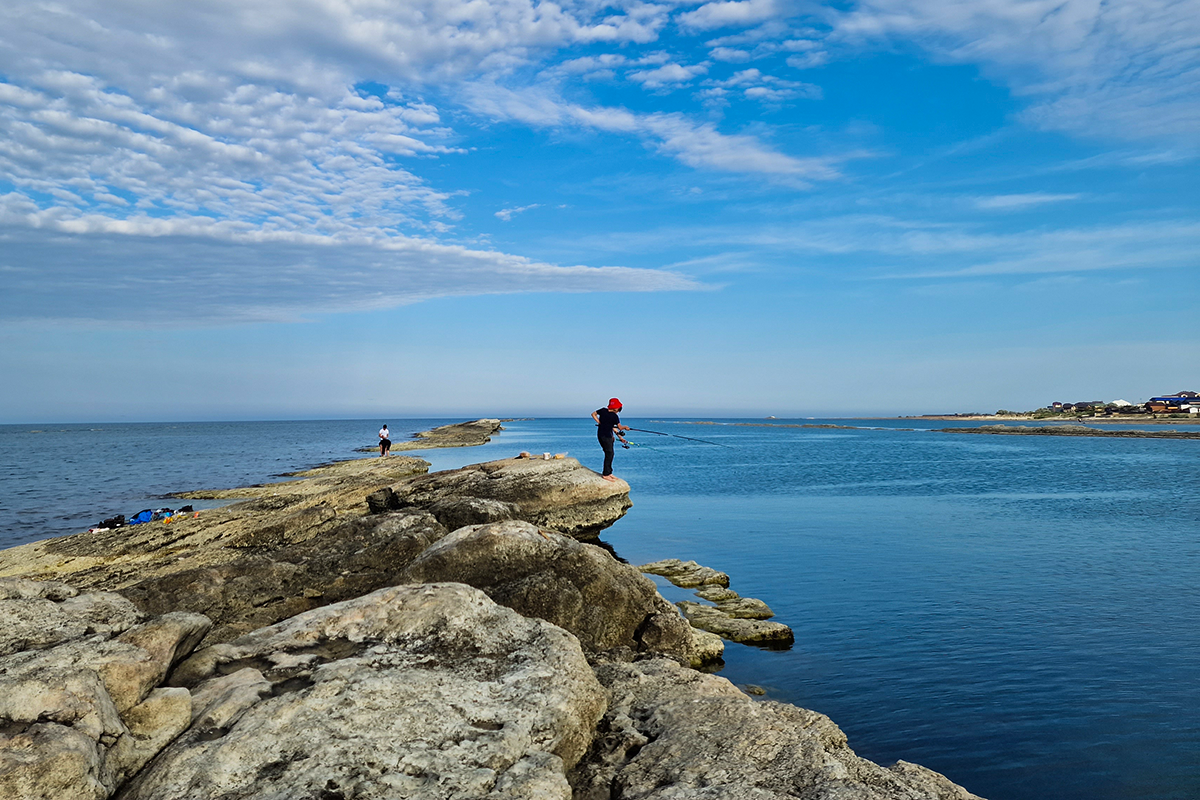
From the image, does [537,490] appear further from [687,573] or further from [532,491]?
[687,573]

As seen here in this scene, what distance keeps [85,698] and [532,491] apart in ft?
52.3

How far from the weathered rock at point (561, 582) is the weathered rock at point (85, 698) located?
4.11 metres

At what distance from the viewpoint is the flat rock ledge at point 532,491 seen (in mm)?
21625

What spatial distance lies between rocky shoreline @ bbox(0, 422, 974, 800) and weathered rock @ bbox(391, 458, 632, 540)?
9942mm

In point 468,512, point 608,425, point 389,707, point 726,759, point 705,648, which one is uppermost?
point 608,425

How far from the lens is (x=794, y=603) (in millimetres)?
17859

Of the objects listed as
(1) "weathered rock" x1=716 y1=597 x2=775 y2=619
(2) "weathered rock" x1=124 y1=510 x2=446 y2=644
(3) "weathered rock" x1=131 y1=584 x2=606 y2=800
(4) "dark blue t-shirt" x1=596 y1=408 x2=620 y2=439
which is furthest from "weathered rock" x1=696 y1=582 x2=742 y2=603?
(3) "weathered rock" x1=131 y1=584 x2=606 y2=800

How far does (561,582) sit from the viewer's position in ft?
36.9

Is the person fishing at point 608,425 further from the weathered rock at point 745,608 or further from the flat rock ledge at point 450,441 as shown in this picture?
the flat rock ledge at point 450,441

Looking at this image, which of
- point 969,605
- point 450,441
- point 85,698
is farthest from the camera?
point 450,441

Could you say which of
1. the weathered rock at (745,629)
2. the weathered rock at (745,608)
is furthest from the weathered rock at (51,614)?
the weathered rock at (745,608)

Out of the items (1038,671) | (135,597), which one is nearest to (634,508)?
(1038,671)

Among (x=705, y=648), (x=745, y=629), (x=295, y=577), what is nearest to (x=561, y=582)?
(x=705, y=648)

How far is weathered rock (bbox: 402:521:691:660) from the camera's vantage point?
1093 cm
